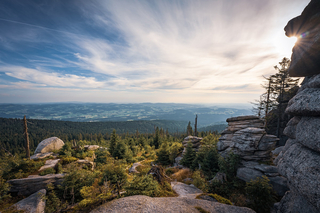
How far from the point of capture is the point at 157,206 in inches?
255

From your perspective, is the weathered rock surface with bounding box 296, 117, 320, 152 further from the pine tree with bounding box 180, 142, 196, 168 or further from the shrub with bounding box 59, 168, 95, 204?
the shrub with bounding box 59, 168, 95, 204

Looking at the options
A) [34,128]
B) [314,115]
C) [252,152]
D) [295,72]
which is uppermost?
[295,72]

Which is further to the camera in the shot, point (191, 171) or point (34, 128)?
point (34, 128)

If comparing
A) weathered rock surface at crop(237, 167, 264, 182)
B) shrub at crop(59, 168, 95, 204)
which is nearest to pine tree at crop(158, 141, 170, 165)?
weathered rock surface at crop(237, 167, 264, 182)

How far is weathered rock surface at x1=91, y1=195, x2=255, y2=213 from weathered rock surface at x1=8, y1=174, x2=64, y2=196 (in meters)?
10.2

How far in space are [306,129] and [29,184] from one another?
77.3ft

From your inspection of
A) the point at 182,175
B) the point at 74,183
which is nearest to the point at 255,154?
the point at 182,175

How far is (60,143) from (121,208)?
102ft

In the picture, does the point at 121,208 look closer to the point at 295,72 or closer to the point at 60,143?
the point at 295,72

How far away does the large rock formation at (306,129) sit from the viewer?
20.2ft

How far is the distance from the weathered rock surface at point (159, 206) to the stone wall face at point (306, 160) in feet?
10.8

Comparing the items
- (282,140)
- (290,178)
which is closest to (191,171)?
(290,178)

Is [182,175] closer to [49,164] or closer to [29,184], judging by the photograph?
[29,184]

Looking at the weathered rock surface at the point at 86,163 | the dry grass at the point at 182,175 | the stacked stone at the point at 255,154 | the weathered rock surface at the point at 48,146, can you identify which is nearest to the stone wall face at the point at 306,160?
the stacked stone at the point at 255,154
